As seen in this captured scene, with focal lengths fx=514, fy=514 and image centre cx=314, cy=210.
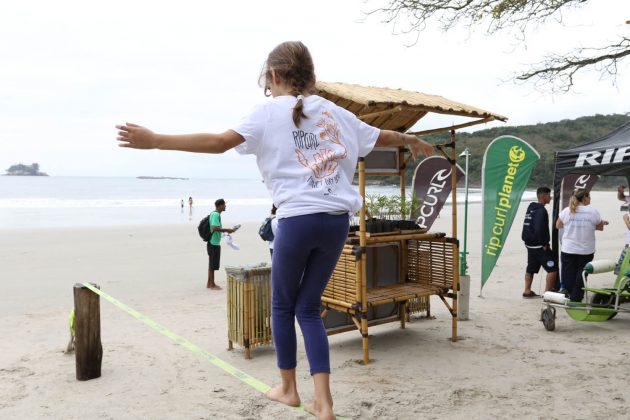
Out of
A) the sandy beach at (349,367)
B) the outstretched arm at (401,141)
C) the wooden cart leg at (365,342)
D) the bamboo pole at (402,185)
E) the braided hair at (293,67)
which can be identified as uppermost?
the braided hair at (293,67)

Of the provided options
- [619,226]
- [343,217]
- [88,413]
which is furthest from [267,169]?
[619,226]

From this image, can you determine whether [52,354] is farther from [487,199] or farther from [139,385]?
[487,199]

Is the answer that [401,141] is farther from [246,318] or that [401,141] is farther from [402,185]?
[402,185]

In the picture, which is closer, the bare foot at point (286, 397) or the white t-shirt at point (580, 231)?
the bare foot at point (286, 397)

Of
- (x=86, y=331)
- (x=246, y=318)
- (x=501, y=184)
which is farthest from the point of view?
(x=501, y=184)

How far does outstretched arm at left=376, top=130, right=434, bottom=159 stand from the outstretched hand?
110 centimetres

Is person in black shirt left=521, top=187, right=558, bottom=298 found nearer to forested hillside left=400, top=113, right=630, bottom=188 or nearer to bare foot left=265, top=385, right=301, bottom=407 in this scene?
bare foot left=265, top=385, right=301, bottom=407

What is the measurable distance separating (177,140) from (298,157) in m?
0.50

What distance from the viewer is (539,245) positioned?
25.6 ft

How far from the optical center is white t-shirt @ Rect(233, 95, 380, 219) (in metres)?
2.12

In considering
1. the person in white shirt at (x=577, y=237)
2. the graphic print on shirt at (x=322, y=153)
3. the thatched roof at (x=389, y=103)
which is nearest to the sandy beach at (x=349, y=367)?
the person in white shirt at (x=577, y=237)

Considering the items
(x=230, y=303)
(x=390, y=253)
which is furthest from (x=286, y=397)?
(x=390, y=253)

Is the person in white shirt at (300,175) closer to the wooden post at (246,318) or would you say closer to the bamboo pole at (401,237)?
the wooden post at (246,318)

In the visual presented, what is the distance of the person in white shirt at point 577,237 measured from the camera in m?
6.97
